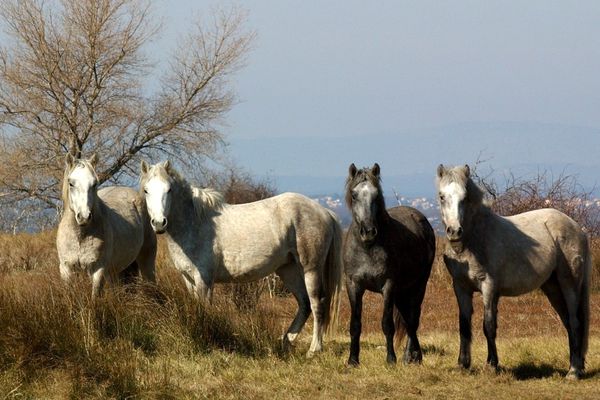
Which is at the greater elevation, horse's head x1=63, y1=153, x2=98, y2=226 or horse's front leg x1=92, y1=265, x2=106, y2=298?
horse's head x1=63, y1=153, x2=98, y2=226

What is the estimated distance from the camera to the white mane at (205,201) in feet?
33.7

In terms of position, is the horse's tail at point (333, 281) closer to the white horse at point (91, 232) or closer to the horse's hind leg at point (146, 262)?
the white horse at point (91, 232)

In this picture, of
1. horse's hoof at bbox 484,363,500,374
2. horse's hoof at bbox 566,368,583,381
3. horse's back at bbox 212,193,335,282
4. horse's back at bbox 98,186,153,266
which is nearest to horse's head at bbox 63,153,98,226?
→ horse's back at bbox 98,186,153,266

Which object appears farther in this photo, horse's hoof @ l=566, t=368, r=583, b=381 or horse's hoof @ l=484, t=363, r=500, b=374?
horse's hoof @ l=566, t=368, r=583, b=381

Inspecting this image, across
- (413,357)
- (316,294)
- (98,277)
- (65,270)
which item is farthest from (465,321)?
(65,270)

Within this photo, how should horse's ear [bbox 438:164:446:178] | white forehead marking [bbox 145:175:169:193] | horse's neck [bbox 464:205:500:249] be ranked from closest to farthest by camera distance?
horse's ear [bbox 438:164:446:178], horse's neck [bbox 464:205:500:249], white forehead marking [bbox 145:175:169:193]

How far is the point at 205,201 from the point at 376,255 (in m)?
2.36

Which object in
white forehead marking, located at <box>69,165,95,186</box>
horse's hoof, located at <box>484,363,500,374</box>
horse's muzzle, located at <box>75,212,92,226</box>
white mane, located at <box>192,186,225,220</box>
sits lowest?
horse's hoof, located at <box>484,363,500,374</box>

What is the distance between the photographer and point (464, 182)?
332 inches

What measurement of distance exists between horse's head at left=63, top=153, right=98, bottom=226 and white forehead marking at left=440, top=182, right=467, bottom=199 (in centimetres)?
369

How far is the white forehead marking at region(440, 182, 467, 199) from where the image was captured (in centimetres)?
A: 833

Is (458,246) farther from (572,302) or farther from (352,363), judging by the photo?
(352,363)

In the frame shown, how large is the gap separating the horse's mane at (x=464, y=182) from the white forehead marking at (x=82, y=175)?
12.0 ft

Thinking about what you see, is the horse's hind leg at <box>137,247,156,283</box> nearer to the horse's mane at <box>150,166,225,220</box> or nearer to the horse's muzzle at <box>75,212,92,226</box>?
the horse's mane at <box>150,166,225,220</box>
